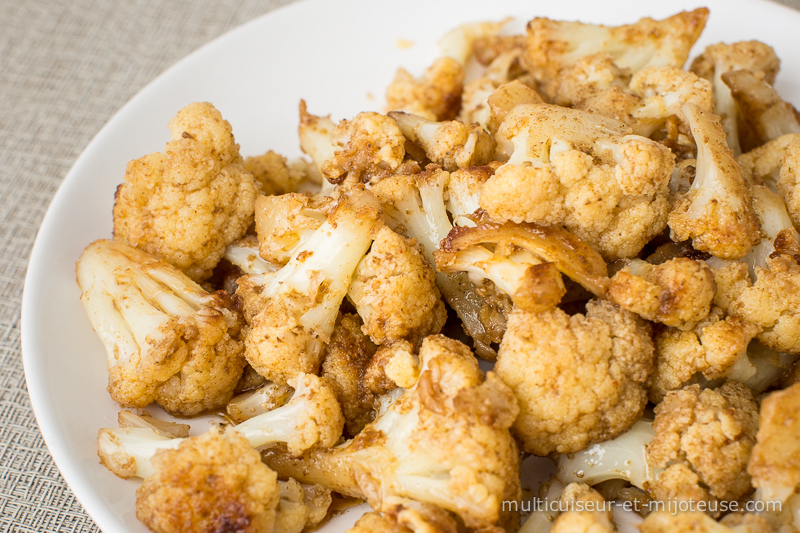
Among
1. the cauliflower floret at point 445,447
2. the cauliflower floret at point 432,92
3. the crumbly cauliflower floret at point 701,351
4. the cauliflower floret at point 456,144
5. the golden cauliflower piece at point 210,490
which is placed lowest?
the golden cauliflower piece at point 210,490

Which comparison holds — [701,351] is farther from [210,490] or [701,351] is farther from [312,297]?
[210,490]

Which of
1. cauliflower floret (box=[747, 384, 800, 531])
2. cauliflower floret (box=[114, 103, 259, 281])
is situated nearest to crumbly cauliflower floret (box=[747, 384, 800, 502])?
cauliflower floret (box=[747, 384, 800, 531])

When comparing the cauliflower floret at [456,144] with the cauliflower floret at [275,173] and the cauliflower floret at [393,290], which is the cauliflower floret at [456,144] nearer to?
the cauliflower floret at [393,290]

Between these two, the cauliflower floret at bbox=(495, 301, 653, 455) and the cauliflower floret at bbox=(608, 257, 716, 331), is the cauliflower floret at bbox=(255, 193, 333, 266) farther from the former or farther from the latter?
the cauliflower floret at bbox=(608, 257, 716, 331)

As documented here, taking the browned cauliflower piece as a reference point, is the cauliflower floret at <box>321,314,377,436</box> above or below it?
below

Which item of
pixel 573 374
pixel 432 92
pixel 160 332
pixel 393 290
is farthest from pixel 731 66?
pixel 160 332

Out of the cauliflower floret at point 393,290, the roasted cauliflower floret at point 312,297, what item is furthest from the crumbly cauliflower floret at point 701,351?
the roasted cauliflower floret at point 312,297
